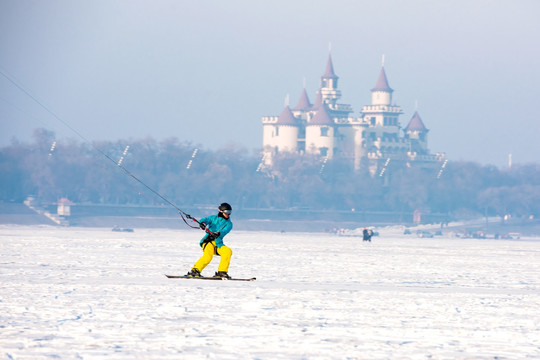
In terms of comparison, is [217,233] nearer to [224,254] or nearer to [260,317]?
[224,254]

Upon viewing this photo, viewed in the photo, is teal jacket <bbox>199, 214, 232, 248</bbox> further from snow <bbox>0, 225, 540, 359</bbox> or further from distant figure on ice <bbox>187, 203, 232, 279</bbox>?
snow <bbox>0, 225, 540, 359</bbox>

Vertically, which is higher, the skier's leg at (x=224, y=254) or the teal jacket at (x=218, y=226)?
the teal jacket at (x=218, y=226)

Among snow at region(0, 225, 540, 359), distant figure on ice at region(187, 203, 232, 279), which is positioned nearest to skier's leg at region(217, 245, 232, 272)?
distant figure on ice at region(187, 203, 232, 279)

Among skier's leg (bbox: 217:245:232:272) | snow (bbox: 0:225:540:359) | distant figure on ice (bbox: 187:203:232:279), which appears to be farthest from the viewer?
skier's leg (bbox: 217:245:232:272)

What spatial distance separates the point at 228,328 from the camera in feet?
42.8

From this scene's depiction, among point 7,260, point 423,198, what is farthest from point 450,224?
point 7,260

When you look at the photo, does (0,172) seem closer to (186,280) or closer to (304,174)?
(304,174)

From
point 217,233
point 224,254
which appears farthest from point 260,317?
point 224,254

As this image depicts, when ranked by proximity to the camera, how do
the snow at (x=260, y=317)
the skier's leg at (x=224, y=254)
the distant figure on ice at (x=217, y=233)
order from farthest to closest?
the skier's leg at (x=224, y=254), the distant figure on ice at (x=217, y=233), the snow at (x=260, y=317)

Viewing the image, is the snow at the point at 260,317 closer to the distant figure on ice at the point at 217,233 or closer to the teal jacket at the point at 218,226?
the distant figure on ice at the point at 217,233

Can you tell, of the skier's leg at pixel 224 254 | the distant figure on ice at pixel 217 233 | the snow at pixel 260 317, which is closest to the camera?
the snow at pixel 260 317

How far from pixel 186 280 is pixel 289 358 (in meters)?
9.46

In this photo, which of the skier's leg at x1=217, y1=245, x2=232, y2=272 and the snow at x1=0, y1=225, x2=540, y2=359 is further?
the skier's leg at x1=217, y1=245, x2=232, y2=272

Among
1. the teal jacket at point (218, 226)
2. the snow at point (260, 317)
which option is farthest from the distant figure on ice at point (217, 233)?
the snow at point (260, 317)
